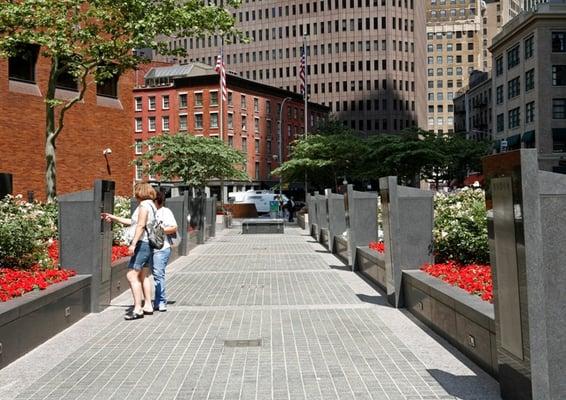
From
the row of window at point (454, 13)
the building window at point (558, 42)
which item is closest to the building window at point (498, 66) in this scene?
the building window at point (558, 42)

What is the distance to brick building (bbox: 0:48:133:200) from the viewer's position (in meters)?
25.2

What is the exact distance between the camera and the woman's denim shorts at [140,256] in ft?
30.2

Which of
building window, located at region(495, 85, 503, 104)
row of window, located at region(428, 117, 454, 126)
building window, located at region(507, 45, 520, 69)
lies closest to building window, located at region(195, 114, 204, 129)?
building window, located at region(495, 85, 503, 104)

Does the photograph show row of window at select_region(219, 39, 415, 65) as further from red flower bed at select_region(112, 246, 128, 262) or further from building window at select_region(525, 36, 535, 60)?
red flower bed at select_region(112, 246, 128, 262)

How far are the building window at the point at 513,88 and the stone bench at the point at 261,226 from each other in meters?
44.7

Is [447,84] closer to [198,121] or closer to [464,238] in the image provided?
[198,121]

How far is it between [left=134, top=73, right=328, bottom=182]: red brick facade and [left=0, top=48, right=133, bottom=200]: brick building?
1633 inches

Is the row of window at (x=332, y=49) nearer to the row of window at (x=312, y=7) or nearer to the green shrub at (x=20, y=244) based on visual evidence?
the row of window at (x=312, y=7)

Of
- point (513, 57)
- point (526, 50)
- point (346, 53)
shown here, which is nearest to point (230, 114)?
point (513, 57)

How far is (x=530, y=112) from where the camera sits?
6619cm

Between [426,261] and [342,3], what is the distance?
392 feet

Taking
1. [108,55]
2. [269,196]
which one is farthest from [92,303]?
[269,196]

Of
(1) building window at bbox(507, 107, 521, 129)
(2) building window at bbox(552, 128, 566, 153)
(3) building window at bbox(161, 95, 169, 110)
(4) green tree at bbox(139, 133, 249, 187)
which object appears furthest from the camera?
(3) building window at bbox(161, 95, 169, 110)

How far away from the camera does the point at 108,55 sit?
56.9 ft
